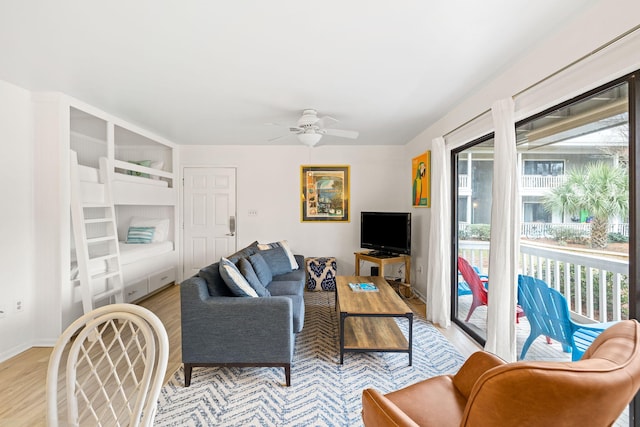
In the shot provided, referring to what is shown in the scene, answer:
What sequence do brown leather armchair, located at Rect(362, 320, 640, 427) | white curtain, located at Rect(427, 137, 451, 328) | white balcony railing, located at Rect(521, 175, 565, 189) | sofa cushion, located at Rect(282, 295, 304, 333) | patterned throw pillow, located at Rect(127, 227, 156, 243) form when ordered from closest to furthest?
brown leather armchair, located at Rect(362, 320, 640, 427)
white balcony railing, located at Rect(521, 175, 565, 189)
sofa cushion, located at Rect(282, 295, 304, 333)
white curtain, located at Rect(427, 137, 451, 328)
patterned throw pillow, located at Rect(127, 227, 156, 243)

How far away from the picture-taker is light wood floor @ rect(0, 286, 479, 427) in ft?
5.93

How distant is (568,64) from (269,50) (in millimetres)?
1846

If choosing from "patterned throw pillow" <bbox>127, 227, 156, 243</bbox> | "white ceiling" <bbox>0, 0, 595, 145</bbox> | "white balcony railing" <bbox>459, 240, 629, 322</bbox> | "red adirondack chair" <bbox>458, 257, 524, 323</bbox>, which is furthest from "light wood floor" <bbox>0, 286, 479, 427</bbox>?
"white ceiling" <bbox>0, 0, 595, 145</bbox>

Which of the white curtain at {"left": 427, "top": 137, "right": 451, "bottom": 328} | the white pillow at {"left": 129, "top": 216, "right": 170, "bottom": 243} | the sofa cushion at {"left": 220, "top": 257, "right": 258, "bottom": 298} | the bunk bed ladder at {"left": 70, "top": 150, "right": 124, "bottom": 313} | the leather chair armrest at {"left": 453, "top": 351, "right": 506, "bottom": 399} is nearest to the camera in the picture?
the leather chair armrest at {"left": 453, "top": 351, "right": 506, "bottom": 399}

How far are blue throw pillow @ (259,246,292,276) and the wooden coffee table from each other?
1021 millimetres

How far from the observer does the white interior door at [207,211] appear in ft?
16.0

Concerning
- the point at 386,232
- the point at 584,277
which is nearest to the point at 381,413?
the point at 584,277

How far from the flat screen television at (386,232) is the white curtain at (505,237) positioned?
1.84 m

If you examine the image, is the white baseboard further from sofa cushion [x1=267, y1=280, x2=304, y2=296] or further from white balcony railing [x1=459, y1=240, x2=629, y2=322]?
white balcony railing [x1=459, y1=240, x2=629, y2=322]

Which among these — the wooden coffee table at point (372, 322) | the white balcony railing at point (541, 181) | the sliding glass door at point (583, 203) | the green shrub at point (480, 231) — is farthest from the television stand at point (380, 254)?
the white balcony railing at point (541, 181)

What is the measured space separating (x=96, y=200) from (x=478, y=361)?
3805 millimetres

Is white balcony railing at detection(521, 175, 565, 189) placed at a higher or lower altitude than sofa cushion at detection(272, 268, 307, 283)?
higher

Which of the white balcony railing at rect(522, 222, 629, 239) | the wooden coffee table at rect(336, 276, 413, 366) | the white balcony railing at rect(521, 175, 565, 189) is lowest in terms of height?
the wooden coffee table at rect(336, 276, 413, 366)

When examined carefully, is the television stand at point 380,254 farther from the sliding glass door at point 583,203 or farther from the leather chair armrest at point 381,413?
the leather chair armrest at point 381,413
